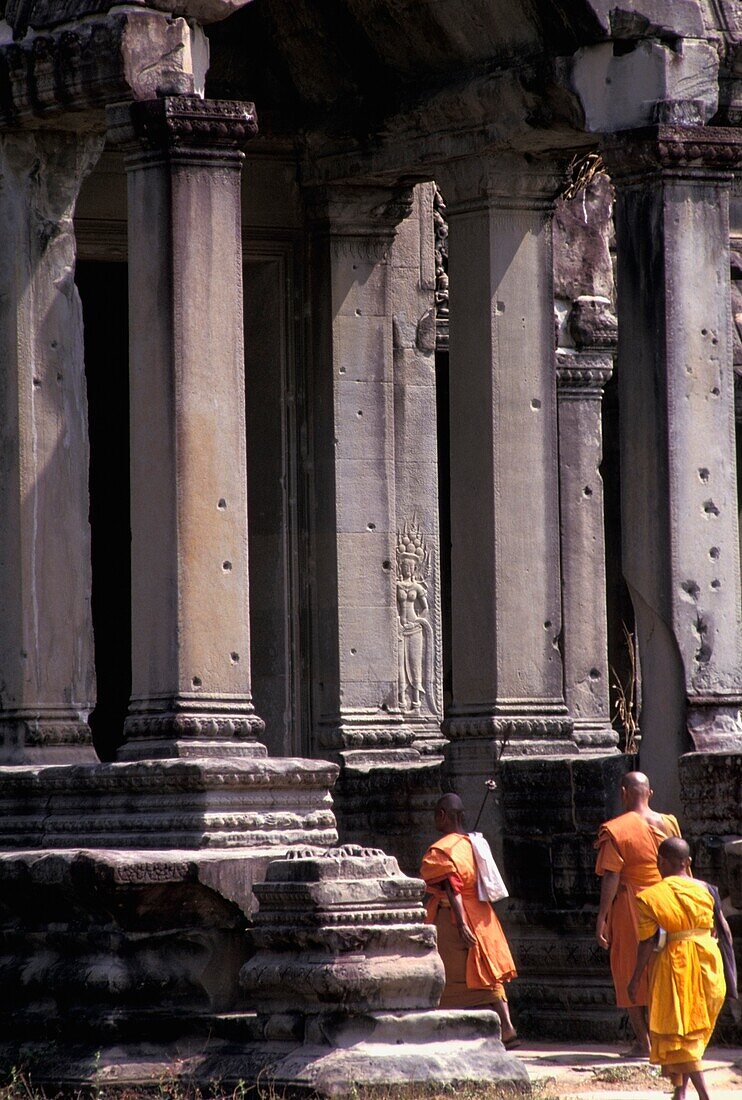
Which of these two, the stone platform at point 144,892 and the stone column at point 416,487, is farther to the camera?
the stone column at point 416,487

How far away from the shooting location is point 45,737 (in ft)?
47.8

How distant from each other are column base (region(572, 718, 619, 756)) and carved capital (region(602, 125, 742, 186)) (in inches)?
242

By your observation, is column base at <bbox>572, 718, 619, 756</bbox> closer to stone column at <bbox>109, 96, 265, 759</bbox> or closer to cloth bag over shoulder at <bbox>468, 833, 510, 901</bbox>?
cloth bag over shoulder at <bbox>468, 833, 510, 901</bbox>

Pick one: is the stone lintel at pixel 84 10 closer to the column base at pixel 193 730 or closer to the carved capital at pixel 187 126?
the carved capital at pixel 187 126

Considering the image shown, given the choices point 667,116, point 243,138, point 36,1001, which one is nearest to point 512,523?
point 667,116

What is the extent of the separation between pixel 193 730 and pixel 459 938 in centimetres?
221

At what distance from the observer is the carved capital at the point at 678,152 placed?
1552 centimetres

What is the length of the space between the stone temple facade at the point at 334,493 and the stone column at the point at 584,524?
0.04 metres

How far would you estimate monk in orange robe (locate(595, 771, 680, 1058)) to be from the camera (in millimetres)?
14438

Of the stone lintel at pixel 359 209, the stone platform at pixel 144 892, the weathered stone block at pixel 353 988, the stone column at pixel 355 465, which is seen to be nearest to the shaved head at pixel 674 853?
the weathered stone block at pixel 353 988

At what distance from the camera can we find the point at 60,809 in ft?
45.5

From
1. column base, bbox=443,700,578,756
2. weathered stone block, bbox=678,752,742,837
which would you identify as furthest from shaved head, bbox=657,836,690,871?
column base, bbox=443,700,578,756

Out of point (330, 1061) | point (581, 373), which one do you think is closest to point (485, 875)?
point (330, 1061)

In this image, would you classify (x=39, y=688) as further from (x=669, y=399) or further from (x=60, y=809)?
(x=669, y=399)
